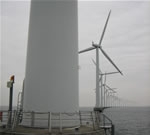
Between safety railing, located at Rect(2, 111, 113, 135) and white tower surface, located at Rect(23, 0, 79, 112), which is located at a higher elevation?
white tower surface, located at Rect(23, 0, 79, 112)

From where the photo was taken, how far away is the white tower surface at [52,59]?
37.6 ft

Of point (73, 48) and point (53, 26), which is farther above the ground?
point (53, 26)

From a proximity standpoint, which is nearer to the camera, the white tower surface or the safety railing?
the safety railing

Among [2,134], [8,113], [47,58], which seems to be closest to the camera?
[2,134]

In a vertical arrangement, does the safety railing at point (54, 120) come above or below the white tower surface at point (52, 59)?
below

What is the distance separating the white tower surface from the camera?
1145 centimetres

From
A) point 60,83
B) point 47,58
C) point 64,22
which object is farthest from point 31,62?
point 64,22

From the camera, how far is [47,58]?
1173cm

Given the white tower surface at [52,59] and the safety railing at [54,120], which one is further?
the white tower surface at [52,59]

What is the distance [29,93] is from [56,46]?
9.51 ft

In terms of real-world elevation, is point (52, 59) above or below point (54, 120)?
above

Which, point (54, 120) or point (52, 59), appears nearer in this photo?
point (54, 120)

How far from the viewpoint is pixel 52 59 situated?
11.7m

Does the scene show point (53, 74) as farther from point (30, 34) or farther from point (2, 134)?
point (2, 134)
